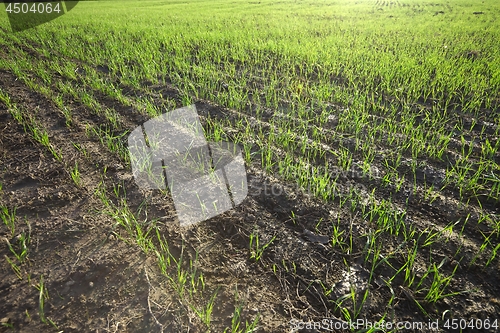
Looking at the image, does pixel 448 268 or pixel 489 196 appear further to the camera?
pixel 489 196

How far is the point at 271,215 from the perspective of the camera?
2.10m

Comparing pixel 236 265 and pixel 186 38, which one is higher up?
pixel 186 38

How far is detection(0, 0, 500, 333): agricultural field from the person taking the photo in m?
1.49

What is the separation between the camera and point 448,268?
169 cm

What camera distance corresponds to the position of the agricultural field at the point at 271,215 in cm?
149

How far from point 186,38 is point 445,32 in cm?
785

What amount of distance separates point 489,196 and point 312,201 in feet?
4.46

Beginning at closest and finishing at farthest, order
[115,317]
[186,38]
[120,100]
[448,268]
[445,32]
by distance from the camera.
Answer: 1. [115,317]
2. [448,268]
3. [120,100]
4. [186,38]
5. [445,32]

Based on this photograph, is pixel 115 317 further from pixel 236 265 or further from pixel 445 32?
pixel 445 32

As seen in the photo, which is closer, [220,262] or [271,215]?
[220,262]

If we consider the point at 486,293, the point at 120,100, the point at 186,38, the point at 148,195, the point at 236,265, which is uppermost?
the point at 186,38

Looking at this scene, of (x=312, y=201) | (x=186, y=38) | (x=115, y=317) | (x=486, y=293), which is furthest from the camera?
(x=186, y=38)

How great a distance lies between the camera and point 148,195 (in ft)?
7.50

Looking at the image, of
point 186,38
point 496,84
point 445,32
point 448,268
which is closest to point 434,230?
point 448,268
